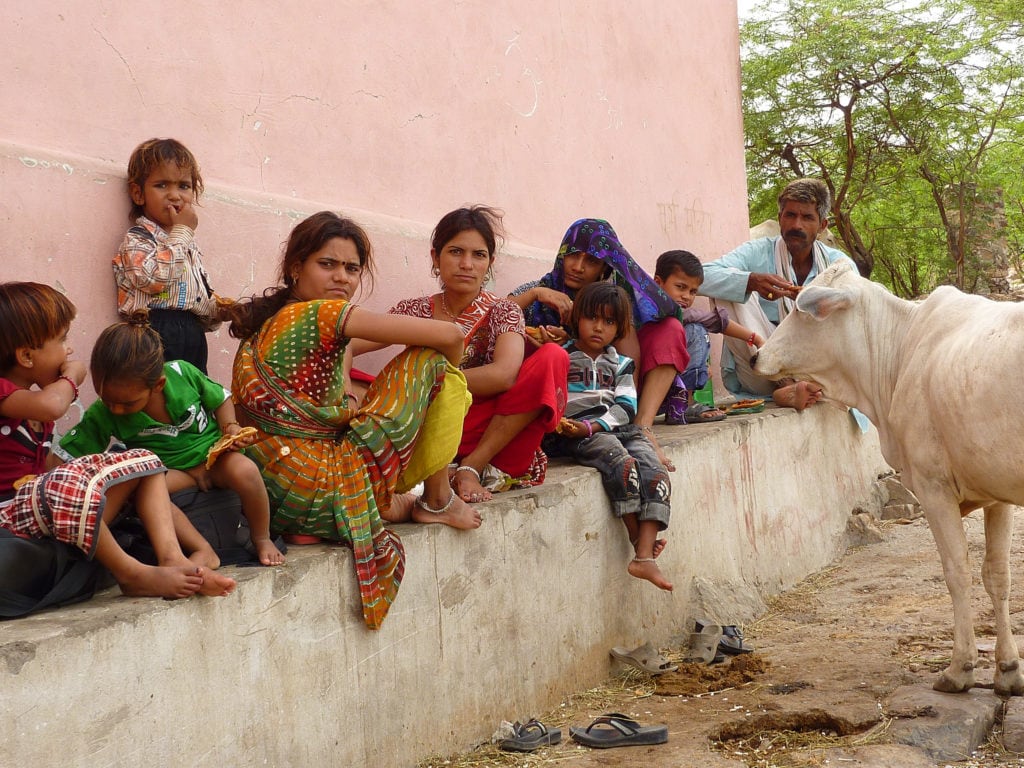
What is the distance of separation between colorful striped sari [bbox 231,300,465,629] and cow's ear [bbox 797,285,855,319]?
6.88 ft

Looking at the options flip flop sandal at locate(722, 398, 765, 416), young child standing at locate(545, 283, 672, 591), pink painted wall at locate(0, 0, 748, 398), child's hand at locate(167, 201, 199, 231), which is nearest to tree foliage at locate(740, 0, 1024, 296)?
pink painted wall at locate(0, 0, 748, 398)

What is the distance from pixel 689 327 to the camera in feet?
20.9

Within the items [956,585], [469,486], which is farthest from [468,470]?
[956,585]

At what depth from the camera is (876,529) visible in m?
7.24

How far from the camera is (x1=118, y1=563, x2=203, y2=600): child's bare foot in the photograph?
2627 millimetres

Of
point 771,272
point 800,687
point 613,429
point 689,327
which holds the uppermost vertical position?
point 771,272

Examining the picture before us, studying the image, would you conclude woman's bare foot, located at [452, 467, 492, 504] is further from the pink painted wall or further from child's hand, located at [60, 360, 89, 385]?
child's hand, located at [60, 360, 89, 385]

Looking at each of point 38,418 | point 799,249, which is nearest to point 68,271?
point 38,418

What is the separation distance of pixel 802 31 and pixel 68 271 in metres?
10.5

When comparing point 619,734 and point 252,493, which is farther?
point 619,734

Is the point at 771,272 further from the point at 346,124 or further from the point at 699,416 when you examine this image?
the point at 346,124

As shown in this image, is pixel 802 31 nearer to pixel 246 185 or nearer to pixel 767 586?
pixel 767 586

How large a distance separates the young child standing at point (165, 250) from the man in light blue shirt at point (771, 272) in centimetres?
398

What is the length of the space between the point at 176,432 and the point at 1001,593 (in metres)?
3.05
